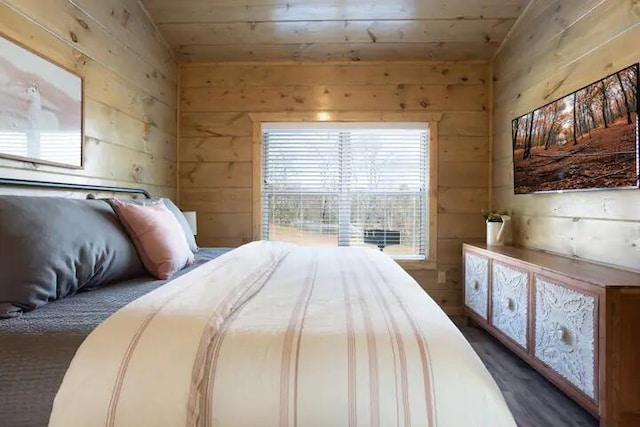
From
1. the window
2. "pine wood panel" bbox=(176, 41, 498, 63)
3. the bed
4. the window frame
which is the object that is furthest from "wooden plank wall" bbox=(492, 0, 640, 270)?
the bed

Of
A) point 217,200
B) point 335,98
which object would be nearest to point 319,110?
point 335,98

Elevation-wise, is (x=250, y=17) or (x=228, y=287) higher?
(x=250, y=17)

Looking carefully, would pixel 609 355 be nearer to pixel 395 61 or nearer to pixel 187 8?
pixel 395 61

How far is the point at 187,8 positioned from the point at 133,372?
2.97 meters

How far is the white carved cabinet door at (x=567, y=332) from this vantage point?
1690 mm

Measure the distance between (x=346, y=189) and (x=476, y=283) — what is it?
1.44 meters

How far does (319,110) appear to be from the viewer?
11.5ft

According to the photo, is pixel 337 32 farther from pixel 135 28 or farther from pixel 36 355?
pixel 36 355

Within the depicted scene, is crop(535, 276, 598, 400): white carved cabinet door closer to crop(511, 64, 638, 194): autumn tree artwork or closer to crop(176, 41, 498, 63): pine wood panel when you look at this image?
crop(511, 64, 638, 194): autumn tree artwork

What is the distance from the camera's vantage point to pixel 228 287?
1237 millimetres

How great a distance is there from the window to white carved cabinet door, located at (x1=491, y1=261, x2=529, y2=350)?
1.01 meters

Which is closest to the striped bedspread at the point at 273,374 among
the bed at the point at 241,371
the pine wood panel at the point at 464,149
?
the bed at the point at 241,371

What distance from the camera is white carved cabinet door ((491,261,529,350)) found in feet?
7.41

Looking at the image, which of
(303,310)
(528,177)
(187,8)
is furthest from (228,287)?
(187,8)
